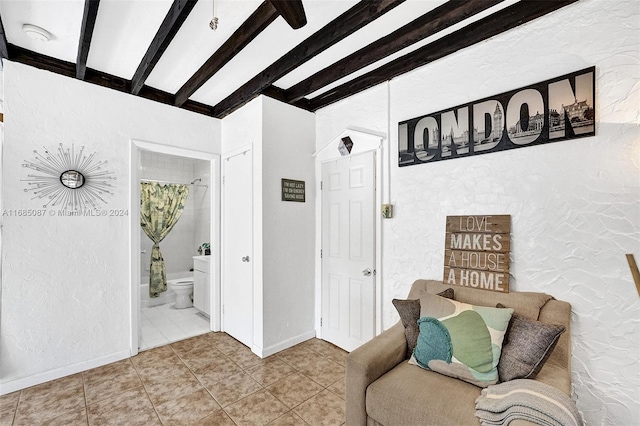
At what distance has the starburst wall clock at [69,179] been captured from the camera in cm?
242

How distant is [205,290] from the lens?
404cm

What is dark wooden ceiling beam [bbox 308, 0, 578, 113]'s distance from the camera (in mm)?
1806

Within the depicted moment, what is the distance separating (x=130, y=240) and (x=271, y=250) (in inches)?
54.0

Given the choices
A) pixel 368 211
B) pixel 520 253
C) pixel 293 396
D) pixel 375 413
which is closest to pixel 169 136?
pixel 368 211

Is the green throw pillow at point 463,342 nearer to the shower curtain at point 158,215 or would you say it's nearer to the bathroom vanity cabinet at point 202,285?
the bathroom vanity cabinet at point 202,285

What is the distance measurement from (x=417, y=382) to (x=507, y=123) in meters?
1.75

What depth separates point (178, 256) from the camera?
551cm

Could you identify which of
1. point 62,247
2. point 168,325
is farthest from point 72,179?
point 168,325

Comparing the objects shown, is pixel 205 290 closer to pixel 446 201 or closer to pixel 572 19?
pixel 446 201

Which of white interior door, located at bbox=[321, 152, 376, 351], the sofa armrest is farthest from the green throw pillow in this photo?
white interior door, located at bbox=[321, 152, 376, 351]

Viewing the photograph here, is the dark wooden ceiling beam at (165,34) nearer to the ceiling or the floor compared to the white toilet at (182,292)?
nearer to the ceiling

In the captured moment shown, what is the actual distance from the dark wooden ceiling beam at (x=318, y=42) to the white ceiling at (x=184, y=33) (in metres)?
0.04

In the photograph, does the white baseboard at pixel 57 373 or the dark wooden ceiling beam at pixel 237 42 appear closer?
the dark wooden ceiling beam at pixel 237 42

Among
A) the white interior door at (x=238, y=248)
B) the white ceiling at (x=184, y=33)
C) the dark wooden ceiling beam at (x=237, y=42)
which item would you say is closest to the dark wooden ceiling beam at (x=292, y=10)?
the dark wooden ceiling beam at (x=237, y=42)
